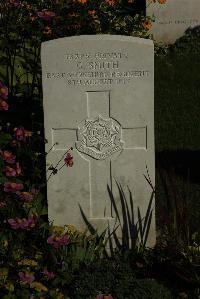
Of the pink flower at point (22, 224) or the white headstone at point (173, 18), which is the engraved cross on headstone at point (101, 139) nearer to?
the pink flower at point (22, 224)

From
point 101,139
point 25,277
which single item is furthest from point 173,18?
point 25,277

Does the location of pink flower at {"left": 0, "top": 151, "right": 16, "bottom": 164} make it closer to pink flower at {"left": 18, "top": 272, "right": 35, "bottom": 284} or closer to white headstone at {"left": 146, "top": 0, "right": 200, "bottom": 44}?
pink flower at {"left": 18, "top": 272, "right": 35, "bottom": 284}

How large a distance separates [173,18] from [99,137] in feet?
22.9

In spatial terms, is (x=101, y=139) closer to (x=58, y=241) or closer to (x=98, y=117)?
(x=98, y=117)

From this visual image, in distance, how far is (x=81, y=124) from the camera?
4180 mm

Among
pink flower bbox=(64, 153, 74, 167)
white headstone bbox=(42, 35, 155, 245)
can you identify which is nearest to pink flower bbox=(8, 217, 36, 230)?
pink flower bbox=(64, 153, 74, 167)

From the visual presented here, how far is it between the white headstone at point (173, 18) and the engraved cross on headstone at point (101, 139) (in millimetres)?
6757

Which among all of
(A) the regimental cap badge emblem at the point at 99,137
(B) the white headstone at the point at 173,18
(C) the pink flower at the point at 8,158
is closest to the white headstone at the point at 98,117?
(A) the regimental cap badge emblem at the point at 99,137

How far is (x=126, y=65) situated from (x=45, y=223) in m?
1.15

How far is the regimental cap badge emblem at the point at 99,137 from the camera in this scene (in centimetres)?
417

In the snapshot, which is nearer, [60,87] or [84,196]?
[60,87]

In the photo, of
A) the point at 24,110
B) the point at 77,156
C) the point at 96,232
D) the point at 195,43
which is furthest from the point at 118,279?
the point at 195,43

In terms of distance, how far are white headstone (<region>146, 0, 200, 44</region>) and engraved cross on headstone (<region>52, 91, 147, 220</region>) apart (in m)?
6.76

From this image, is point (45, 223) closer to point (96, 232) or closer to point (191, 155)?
point (96, 232)
